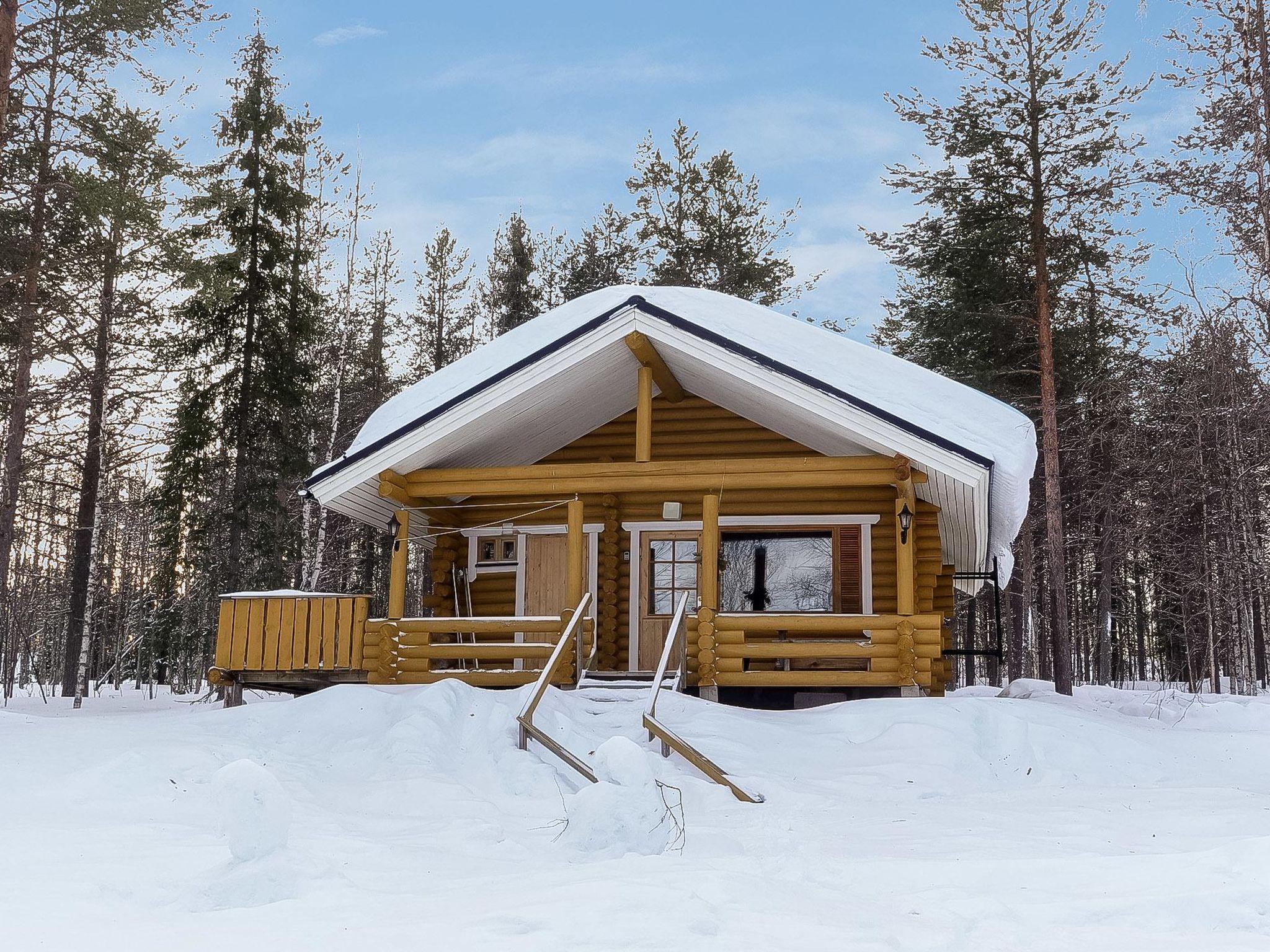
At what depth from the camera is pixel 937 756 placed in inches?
389

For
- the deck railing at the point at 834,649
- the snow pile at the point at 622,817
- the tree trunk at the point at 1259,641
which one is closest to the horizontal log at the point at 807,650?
the deck railing at the point at 834,649

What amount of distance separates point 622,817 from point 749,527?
9.21 meters

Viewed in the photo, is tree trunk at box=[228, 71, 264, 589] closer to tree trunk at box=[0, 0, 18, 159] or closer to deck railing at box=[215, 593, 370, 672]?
deck railing at box=[215, 593, 370, 672]

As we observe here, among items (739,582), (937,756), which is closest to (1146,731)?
(937,756)

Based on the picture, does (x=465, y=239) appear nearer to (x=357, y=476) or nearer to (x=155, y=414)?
(x=155, y=414)

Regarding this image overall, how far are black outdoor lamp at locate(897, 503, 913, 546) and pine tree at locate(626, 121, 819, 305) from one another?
60.1 ft

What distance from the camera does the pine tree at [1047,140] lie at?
67.9ft

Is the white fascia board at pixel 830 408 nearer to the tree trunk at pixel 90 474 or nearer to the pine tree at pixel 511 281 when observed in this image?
the tree trunk at pixel 90 474

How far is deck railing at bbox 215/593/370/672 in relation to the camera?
13312mm

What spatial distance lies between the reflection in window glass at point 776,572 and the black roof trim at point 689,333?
3229 mm

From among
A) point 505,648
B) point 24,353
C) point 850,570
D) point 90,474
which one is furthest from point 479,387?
point 90,474

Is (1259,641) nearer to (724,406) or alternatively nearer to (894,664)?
(724,406)

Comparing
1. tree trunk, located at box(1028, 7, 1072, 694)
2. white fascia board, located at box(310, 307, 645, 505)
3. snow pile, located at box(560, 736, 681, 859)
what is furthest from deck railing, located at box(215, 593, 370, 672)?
tree trunk, located at box(1028, 7, 1072, 694)

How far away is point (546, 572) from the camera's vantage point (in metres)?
15.6
